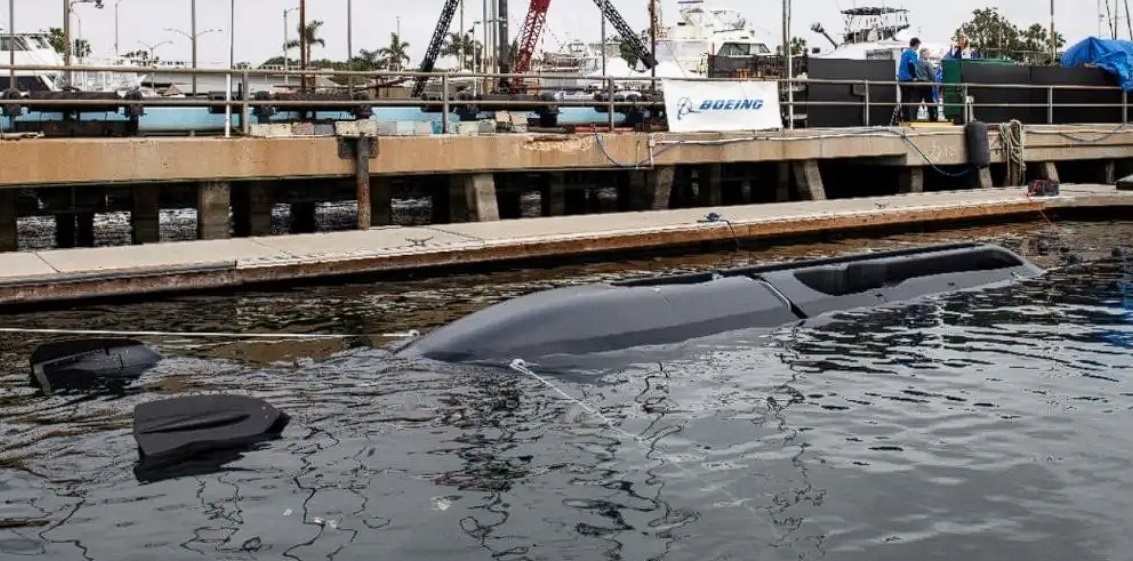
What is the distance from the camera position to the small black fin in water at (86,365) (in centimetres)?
1095

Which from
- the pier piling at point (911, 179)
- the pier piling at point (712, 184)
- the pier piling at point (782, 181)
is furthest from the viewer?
the pier piling at point (911, 179)

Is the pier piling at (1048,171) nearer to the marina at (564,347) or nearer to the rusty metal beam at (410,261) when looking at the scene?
the marina at (564,347)

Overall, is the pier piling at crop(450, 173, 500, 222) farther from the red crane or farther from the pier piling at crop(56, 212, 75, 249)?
the red crane

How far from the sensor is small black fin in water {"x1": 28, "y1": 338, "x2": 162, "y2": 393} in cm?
1095

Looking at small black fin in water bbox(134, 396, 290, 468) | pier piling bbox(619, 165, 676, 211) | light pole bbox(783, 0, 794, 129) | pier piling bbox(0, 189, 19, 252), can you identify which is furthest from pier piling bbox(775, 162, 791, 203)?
small black fin in water bbox(134, 396, 290, 468)

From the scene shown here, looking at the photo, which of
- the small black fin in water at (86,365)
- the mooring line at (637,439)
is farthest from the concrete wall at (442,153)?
the mooring line at (637,439)

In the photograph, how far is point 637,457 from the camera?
8.84 meters

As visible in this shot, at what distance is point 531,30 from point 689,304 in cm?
5747

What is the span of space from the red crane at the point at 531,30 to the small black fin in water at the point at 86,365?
57.9 m

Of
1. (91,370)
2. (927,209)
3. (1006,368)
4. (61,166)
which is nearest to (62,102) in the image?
(61,166)

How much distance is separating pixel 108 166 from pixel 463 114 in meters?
11.4

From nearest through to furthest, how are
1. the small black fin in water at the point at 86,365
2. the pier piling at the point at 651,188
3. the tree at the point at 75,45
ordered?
the small black fin in water at the point at 86,365
the pier piling at the point at 651,188
the tree at the point at 75,45

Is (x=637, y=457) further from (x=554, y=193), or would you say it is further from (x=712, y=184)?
(x=712, y=184)

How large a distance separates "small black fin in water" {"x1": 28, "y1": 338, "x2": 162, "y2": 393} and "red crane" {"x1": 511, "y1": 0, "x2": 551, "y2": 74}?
57890 mm
